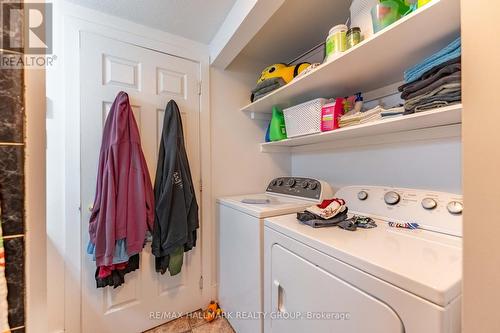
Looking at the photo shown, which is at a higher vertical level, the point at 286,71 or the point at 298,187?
the point at 286,71

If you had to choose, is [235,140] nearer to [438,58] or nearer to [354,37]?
[354,37]

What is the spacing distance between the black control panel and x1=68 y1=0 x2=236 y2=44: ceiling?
1.29 metres

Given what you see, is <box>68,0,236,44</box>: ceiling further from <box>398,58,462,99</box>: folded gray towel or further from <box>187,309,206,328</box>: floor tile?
<box>187,309,206,328</box>: floor tile

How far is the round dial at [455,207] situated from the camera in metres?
0.84

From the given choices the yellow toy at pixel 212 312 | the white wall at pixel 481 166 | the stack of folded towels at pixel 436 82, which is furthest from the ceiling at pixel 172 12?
the yellow toy at pixel 212 312

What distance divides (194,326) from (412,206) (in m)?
1.67

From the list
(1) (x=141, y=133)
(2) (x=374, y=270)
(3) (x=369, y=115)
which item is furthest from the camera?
(1) (x=141, y=133)

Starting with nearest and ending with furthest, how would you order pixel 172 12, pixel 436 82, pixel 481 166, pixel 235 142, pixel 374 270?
pixel 481 166 < pixel 374 270 < pixel 436 82 < pixel 172 12 < pixel 235 142

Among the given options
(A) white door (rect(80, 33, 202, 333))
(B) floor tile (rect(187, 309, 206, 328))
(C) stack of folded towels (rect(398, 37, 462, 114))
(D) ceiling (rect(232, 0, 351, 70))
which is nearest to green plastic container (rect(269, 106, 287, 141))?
(D) ceiling (rect(232, 0, 351, 70))

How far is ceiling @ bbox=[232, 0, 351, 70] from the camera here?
123 cm

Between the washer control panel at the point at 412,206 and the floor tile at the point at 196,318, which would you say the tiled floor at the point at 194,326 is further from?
the washer control panel at the point at 412,206

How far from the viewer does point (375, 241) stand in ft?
2.60

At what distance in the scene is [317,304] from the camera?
30.8 inches

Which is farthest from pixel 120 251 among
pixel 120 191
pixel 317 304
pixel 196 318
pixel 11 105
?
pixel 317 304
